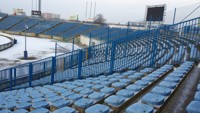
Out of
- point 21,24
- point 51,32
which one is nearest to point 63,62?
point 51,32

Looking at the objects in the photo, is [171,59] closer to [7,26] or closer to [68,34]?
[68,34]

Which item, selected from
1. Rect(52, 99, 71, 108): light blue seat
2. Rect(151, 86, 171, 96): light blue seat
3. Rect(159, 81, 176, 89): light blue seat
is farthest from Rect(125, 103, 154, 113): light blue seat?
Rect(52, 99, 71, 108): light blue seat

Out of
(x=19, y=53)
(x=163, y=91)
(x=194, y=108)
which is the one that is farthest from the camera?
(x=19, y=53)

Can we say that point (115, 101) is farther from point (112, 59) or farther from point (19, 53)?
point (19, 53)

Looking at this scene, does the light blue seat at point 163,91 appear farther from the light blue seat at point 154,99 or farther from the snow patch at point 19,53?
the snow patch at point 19,53

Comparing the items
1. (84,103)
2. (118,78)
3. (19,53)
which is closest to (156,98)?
(84,103)

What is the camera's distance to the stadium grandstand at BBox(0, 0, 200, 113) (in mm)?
4031

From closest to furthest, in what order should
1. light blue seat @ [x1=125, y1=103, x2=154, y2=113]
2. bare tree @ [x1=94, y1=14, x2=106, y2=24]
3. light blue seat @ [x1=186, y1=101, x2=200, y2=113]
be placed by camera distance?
light blue seat @ [x1=186, y1=101, x2=200, y2=113] < light blue seat @ [x1=125, y1=103, x2=154, y2=113] < bare tree @ [x1=94, y1=14, x2=106, y2=24]

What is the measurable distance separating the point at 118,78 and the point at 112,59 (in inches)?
108

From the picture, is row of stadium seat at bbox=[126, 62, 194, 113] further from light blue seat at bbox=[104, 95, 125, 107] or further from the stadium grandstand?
light blue seat at bbox=[104, 95, 125, 107]

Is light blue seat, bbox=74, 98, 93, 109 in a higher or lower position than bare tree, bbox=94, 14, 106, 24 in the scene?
lower

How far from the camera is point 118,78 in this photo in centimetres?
686

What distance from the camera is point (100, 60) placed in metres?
12.7

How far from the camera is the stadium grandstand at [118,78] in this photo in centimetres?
403
